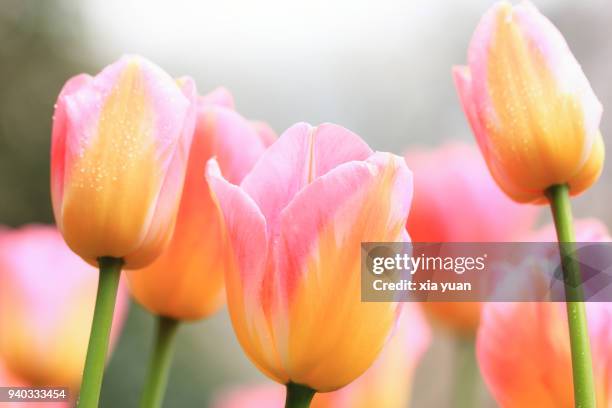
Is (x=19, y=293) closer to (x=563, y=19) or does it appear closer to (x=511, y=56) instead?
(x=511, y=56)

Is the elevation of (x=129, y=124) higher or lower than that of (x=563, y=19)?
lower

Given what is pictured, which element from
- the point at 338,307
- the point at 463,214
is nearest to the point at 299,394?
the point at 338,307

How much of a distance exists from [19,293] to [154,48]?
413 millimetres

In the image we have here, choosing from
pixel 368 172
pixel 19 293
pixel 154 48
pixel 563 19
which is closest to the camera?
pixel 368 172

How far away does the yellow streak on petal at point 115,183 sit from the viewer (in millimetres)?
176

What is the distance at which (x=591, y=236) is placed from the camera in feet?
0.63

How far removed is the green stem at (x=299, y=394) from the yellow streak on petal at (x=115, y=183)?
1.9 inches

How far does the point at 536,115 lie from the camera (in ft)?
0.58

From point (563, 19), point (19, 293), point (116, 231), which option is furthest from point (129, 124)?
point (563, 19)

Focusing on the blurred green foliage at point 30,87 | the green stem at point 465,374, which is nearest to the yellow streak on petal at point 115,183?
the green stem at point 465,374

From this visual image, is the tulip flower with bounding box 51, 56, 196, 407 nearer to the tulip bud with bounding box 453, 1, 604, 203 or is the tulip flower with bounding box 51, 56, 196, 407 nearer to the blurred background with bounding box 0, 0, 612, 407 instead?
the tulip bud with bounding box 453, 1, 604, 203
